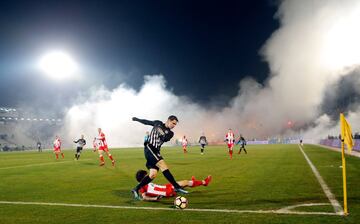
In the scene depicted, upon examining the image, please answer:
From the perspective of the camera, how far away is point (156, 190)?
870 cm

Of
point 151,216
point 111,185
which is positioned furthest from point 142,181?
point 111,185

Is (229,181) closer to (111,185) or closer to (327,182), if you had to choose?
(327,182)

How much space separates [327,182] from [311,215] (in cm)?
547

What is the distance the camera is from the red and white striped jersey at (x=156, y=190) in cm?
865

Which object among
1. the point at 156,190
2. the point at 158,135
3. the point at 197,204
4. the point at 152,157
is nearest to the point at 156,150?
the point at 152,157

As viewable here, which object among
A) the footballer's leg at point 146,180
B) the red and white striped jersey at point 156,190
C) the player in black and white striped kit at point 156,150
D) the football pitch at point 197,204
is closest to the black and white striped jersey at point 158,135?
the player in black and white striped kit at point 156,150

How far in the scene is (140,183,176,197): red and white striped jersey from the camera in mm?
8648

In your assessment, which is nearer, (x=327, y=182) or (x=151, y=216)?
(x=151, y=216)

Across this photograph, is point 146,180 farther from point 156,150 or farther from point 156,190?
point 156,150

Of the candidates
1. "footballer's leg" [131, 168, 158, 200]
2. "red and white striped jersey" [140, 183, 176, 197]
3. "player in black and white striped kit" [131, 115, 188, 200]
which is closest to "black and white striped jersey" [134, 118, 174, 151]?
"player in black and white striped kit" [131, 115, 188, 200]

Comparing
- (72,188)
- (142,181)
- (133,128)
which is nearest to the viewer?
(142,181)

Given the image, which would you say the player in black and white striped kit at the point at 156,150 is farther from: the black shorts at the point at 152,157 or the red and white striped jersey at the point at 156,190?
the red and white striped jersey at the point at 156,190

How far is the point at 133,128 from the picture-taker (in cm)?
11231

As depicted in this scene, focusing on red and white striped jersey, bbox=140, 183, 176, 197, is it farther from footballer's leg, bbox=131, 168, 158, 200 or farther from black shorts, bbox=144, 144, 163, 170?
black shorts, bbox=144, 144, 163, 170
